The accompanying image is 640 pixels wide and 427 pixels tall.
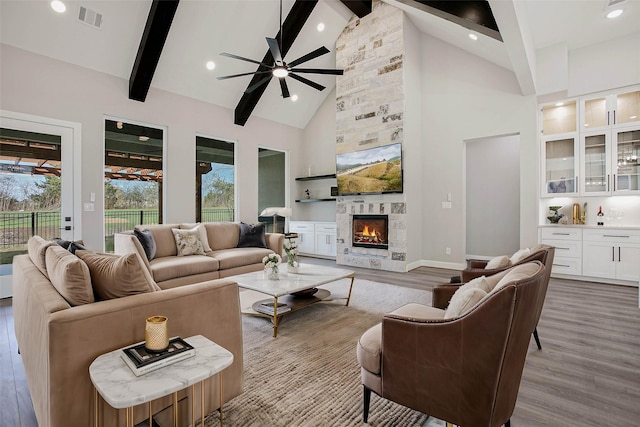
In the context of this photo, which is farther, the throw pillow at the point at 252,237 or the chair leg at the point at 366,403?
the throw pillow at the point at 252,237

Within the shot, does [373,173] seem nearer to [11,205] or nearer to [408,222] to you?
[408,222]

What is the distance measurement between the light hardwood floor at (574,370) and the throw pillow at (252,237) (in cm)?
285

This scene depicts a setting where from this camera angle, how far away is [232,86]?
6102mm

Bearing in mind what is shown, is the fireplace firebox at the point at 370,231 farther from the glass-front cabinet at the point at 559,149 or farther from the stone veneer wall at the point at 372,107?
the glass-front cabinet at the point at 559,149

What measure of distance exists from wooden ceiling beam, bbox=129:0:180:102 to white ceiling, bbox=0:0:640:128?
0.66ft

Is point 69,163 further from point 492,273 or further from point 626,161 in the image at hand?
point 626,161

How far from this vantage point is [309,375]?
217 centimetres

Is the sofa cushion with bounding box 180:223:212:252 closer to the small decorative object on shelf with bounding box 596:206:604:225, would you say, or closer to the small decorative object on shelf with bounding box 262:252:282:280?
the small decorative object on shelf with bounding box 262:252:282:280

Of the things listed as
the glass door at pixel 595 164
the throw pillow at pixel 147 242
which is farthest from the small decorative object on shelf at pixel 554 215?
the throw pillow at pixel 147 242

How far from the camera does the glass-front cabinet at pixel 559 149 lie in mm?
5000

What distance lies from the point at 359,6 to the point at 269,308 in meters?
5.62

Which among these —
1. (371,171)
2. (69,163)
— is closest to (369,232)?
(371,171)

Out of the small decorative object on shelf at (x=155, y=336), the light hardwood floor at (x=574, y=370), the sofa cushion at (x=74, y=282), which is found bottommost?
the light hardwood floor at (x=574, y=370)

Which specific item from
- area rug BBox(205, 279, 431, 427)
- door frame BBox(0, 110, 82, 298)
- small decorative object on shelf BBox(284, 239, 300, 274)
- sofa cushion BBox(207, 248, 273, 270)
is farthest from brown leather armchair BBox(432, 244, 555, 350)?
door frame BBox(0, 110, 82, 298)
